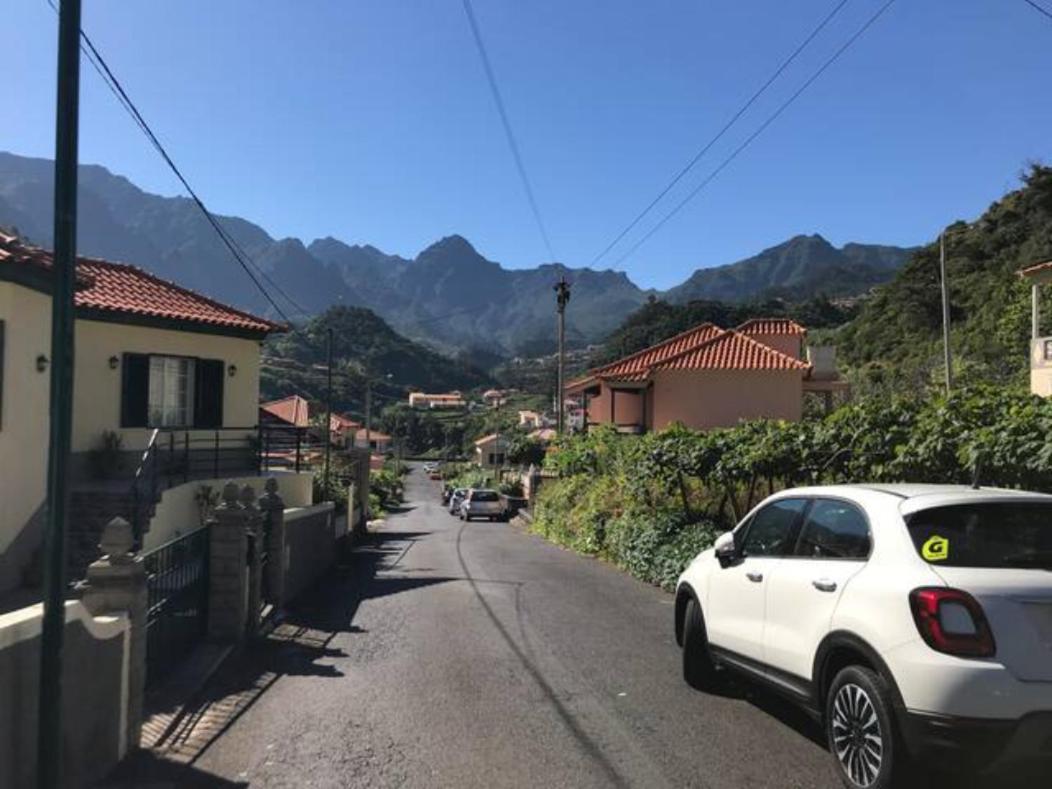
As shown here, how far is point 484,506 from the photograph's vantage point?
48062mm

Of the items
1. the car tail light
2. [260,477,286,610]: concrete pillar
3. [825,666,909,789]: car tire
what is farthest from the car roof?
[260,477,286,610]: concrete pillar

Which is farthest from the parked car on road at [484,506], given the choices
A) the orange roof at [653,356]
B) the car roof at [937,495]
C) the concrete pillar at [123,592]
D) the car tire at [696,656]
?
the car roof at [937,495]

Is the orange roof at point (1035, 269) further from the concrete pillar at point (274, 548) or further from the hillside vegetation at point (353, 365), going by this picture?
the hillside vegetation at point (353, 365)

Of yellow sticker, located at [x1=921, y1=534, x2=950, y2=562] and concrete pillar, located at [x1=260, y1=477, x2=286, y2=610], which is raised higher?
yellow sticker, located at [x1=921, y1=534, x2=950, y2=562]

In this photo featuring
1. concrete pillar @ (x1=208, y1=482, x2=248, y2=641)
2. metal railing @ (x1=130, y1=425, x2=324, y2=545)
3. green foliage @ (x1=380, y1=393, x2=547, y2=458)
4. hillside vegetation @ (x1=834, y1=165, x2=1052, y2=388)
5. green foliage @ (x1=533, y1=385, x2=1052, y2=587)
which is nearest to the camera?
green foliage @ (x1=533, y1=385, x2=1052, y2=587)

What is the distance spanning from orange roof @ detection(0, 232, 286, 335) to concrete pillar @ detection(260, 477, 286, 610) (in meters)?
4.48

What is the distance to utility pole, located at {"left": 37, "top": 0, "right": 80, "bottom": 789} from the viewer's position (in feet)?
14.1

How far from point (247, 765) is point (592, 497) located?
63.8 feet

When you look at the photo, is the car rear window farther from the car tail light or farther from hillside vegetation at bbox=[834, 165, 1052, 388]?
hillside vegetation at bbox=[834, 165, 1052, 388]

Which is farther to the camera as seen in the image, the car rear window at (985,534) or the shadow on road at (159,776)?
the shadow on road at (159,776)

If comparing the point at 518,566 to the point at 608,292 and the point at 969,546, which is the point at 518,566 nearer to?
the point at 969,546

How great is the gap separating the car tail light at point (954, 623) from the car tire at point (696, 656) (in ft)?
9.60

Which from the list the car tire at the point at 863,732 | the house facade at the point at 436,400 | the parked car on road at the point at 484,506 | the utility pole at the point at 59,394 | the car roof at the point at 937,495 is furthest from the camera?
the house facade at the point at 436,400

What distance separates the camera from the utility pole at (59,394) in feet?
14.1
